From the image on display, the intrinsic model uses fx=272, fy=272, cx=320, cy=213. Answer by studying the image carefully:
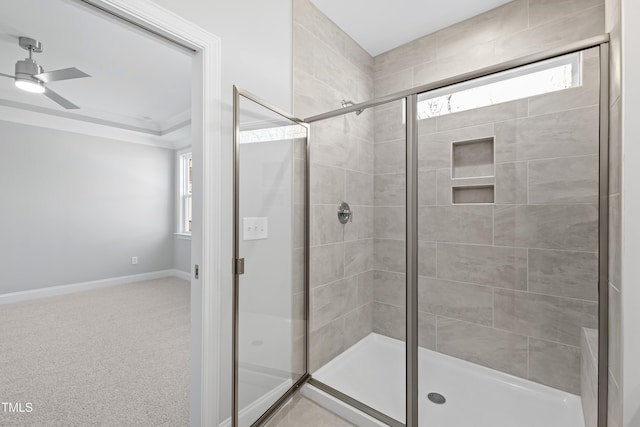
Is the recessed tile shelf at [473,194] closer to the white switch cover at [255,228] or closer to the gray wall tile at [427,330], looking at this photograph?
the gray wall tile at [427,330]

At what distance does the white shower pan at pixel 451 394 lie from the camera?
4.93ft

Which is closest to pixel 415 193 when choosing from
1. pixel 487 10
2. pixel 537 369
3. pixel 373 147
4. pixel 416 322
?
pixel 373 147

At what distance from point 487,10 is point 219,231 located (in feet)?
8.27

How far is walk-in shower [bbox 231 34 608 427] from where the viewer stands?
4.58 ft

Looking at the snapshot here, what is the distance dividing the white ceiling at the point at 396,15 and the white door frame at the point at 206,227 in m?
1.13

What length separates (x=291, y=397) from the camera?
1.78 m

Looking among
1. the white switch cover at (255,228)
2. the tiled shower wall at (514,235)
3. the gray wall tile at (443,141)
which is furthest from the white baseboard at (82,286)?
the gray wall tile at (443,141)

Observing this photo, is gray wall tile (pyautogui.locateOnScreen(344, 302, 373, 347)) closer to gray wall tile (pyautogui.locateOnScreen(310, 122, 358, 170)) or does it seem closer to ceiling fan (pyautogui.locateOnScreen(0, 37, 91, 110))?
gray wall tile (pyautogui.locateOnScreen(310, 122, 358, 170))

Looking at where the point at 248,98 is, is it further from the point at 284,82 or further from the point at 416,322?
the point at 416,322

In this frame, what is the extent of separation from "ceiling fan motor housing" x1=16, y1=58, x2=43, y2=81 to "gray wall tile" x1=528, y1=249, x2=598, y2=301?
4.02 metres

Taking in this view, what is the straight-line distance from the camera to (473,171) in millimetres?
1603

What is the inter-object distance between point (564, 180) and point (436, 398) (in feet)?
4.60

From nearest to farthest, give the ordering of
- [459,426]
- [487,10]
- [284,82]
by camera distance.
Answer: [459,426]
[284,82]
[487,10]

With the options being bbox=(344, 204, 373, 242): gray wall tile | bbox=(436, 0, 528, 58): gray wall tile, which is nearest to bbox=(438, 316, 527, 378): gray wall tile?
bbox=(344, 204, 373, 242): gray wall tile
